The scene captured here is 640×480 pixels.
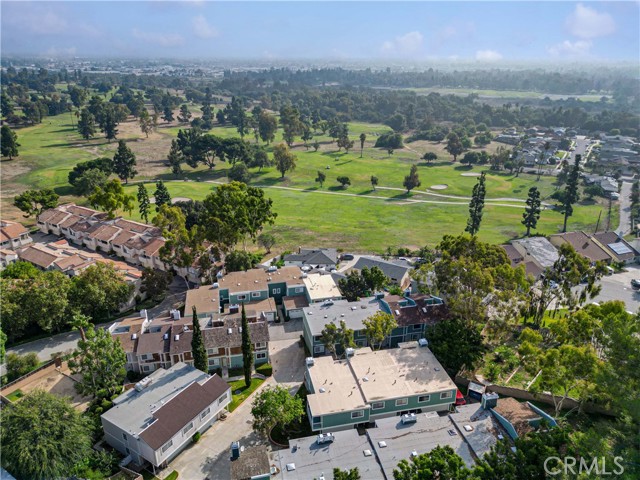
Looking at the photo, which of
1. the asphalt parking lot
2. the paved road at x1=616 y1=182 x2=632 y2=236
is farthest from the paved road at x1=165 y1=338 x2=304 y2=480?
the paved road at x1=616 y1=182 x2=632 y2=236

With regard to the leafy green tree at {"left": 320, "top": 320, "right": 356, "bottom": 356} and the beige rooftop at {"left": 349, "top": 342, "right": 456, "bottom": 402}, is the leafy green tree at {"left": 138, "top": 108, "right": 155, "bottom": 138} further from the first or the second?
the beige rooftop at {"left": 349, "top": 342, "right": 456, "bottom": 402}

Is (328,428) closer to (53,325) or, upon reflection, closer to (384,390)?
(384,390)

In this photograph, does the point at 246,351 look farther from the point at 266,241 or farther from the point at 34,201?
the point at 34,201

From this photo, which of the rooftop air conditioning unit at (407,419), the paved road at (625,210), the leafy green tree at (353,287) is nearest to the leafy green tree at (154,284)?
the leafy green tree at (353,287)

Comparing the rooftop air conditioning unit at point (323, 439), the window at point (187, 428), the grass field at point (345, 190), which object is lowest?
→ the grass field at point (345, 190)

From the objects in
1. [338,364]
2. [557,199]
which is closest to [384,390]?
[338,364]

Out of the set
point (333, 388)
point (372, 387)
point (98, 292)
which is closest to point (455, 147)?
point (98, 292)

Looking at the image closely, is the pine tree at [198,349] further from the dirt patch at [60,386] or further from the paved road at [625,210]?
the paved road at [625,210]
